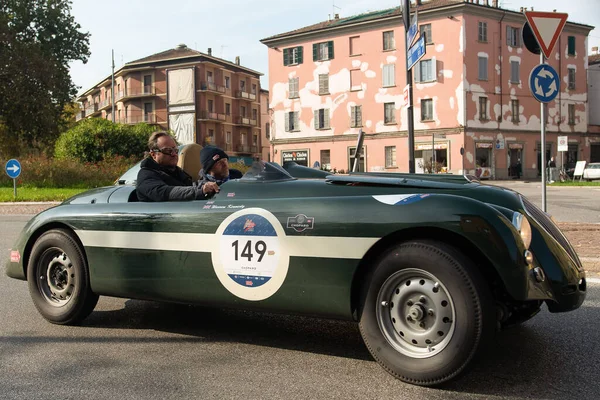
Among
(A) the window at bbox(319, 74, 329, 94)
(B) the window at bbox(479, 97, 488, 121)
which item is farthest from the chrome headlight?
(A) the window at bbox(319, 74, 329, 94)

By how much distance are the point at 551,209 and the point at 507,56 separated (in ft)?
116

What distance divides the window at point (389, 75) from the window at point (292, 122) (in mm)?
9133

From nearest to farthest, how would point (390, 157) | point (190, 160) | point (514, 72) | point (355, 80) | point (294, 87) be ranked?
point (190, 160) → point (514, 72) → point (390, 157) → point (355, 80) → point (294, 87)

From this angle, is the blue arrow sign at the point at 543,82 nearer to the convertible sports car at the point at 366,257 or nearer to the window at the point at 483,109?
→ the convertible sports car at the point at 366,257

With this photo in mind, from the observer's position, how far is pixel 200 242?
3801 mm

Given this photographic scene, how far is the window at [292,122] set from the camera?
53688mm

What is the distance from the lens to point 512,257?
2941 millimetres

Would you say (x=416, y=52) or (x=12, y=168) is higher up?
(x=416, y=52)

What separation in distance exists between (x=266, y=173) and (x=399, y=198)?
3.41 feet

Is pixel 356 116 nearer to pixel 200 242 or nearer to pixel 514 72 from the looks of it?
pixel 514 72

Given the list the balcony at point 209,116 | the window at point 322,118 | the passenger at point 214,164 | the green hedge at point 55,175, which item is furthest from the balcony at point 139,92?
the passenger at point 214,164

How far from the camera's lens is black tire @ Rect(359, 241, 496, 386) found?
2973 millimetres

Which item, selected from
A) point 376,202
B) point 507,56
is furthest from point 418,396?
point 507,56

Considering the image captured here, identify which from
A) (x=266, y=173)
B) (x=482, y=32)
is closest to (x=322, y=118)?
(x=482, y=32)
